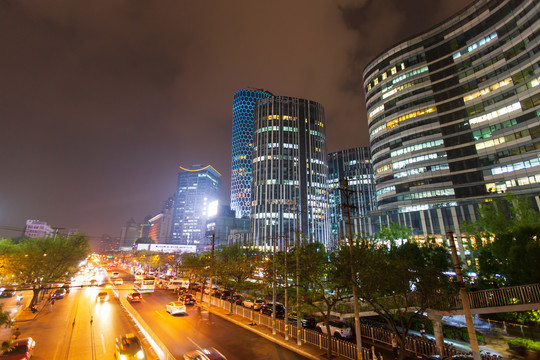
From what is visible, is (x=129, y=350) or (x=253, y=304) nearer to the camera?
(x=129, y=350)

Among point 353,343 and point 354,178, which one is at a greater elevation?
point 354,178

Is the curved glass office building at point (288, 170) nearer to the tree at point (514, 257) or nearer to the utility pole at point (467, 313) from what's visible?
the tree at point (514, 257)

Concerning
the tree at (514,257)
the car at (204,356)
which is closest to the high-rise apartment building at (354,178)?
the tree at (514,257)

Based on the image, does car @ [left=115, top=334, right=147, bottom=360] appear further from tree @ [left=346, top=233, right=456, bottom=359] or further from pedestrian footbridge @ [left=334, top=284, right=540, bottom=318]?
pedestrian footbridge @ [left=334, top=284, right=540, bottom=318]

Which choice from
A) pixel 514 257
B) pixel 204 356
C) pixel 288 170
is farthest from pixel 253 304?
pixel 288 170

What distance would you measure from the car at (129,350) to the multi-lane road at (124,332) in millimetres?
3034

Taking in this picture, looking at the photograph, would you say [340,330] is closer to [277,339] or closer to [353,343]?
[353,343]

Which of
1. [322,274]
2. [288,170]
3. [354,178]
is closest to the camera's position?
[322,274]

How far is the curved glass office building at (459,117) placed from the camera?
61750mm

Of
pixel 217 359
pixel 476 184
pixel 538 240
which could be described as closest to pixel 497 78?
pixel 476 184

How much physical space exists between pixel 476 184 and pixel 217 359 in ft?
261

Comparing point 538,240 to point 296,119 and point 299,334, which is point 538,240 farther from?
point 296,119

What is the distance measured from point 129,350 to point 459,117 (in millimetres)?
91457

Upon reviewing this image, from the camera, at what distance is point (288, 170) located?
13488 cm
